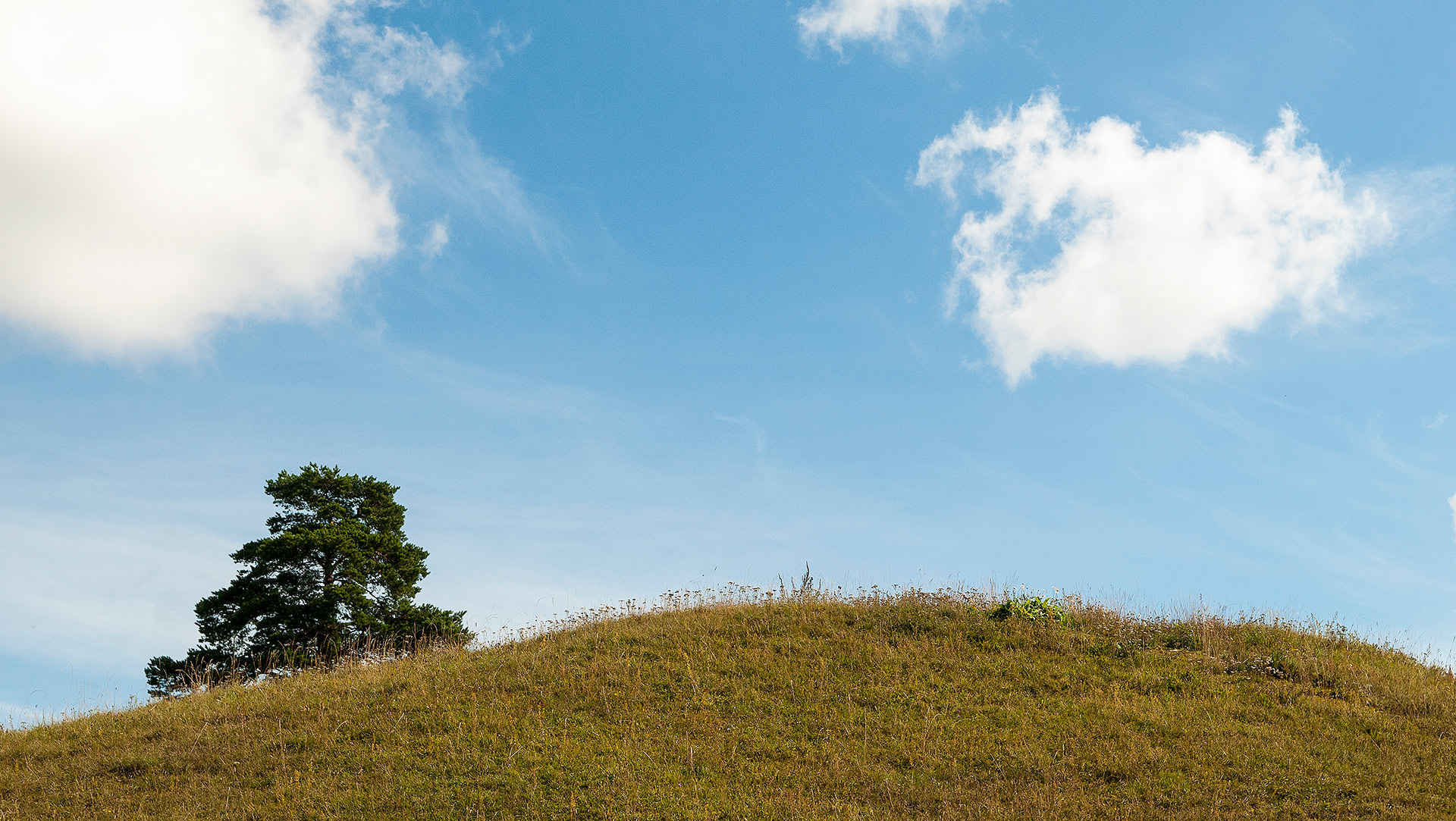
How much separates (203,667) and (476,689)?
15735 millimetres

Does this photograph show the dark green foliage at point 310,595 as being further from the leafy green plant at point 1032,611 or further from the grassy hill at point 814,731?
the leafy green plant at point 1032,611

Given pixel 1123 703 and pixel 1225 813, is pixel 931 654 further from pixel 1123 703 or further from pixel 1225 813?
pixel 1225 813

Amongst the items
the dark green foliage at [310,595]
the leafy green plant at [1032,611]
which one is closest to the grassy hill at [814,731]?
the leafy green plant at [1032,611]

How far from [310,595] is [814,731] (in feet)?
66.4

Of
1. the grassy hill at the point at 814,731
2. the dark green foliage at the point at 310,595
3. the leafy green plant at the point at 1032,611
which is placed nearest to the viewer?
the grassy hill at the point at 814,731

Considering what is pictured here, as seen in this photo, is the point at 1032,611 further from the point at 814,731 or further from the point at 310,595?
the point at 310,595

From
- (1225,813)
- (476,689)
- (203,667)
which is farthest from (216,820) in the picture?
(203,667)

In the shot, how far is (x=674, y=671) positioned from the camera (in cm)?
1716

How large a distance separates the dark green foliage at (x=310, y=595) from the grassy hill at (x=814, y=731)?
8.79m

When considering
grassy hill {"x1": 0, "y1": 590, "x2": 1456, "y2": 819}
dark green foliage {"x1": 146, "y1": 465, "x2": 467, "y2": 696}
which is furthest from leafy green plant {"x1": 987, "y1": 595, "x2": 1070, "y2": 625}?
dark green foliage {"x1": 146, "y1": 465, "x2": 467, "y2": 696}

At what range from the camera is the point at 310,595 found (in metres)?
28.8

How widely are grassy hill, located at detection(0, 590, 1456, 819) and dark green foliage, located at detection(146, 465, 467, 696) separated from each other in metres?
8.79

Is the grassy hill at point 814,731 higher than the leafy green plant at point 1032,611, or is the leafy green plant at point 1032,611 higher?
the leafy green plant at point 1032,611

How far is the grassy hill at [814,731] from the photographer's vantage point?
12688mm
